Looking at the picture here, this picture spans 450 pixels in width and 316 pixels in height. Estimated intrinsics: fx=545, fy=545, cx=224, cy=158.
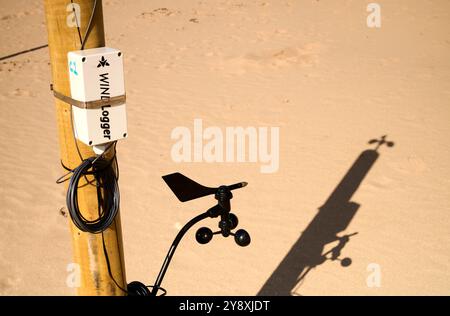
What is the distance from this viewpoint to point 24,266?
6.15 metres

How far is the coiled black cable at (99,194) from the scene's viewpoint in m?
2.87

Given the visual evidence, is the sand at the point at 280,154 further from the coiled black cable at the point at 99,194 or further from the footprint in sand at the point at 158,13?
the coiled black cable at the point at 99,194

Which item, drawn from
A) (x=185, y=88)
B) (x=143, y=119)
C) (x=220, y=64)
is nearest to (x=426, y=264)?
(x=143, y=119)

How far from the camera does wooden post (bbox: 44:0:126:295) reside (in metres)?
2.72

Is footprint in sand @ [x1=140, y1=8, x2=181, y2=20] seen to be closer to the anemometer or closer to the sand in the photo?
the sand

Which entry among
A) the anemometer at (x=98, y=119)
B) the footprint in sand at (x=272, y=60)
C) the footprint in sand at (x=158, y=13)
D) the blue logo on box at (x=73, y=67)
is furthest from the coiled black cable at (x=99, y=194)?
the footprint in sand at (x=158, y=13)

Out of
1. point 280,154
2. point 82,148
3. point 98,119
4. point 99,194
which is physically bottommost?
point 280,154

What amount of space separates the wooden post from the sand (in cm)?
258

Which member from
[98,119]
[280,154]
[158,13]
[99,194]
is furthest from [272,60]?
[98,119]

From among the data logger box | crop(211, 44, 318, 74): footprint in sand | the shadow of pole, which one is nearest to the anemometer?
the data logger box

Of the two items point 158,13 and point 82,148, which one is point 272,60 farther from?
point 82,148

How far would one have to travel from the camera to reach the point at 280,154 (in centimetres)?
829

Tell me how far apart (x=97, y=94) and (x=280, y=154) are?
18.7 feet

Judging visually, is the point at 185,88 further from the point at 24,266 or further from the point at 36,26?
the point at 36,26
